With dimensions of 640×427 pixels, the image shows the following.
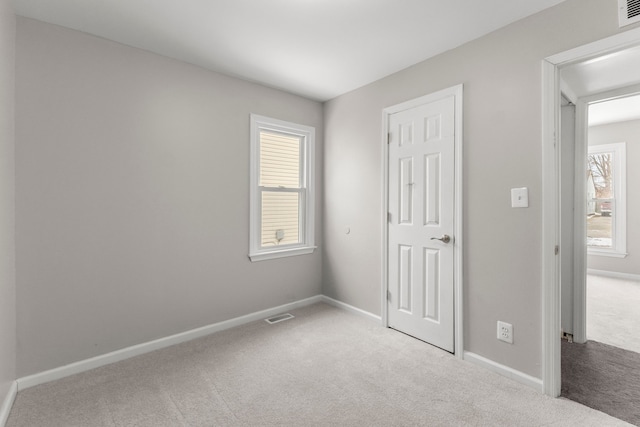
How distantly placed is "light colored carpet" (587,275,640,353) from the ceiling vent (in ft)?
8.56

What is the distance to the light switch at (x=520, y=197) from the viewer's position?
2.11 m

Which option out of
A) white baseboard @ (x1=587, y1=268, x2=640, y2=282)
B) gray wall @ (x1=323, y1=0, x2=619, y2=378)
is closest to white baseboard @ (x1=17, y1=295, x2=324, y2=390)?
gray wall @ (x1=323, y1=0, x2=619, y2=378)

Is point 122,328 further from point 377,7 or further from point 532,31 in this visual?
point 532,31

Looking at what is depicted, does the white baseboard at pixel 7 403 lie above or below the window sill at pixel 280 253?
below

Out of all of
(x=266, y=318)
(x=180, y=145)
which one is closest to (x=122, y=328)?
(x=266, y=318)

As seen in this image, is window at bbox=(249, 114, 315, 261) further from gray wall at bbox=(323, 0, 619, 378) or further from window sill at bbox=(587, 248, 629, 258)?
window sill at bbox=(587, 248, 629, 258)

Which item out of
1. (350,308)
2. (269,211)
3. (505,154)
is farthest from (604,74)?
(269,211)

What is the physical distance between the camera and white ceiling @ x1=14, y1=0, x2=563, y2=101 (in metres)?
1.99

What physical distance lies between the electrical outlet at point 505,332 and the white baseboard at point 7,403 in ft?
10.4

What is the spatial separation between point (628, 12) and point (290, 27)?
2025 mm

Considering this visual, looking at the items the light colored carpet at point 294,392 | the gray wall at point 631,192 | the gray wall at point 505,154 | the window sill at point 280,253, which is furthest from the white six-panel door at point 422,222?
the gray wall at point 631,192

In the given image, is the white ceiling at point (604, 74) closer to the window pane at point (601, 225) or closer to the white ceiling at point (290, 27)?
the white ceiling at point (290, 27)

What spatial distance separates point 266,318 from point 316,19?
2.83 metres

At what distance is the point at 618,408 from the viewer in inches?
73.4
